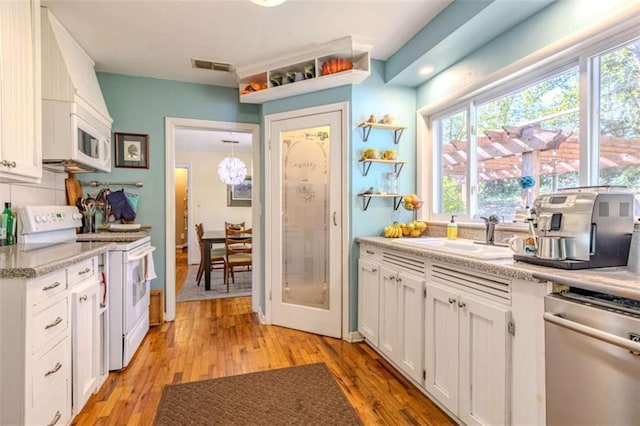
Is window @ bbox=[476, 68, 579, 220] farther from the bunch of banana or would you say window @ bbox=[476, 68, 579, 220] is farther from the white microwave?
the white microwave

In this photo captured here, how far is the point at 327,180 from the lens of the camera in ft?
9.59

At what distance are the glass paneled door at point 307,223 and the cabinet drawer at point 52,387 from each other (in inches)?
68.9

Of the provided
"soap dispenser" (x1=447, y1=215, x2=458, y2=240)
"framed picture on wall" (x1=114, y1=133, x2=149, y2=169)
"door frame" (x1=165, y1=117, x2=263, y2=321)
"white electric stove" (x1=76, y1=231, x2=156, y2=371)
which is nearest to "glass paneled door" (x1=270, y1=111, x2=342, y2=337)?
"door frame" (x1=165, y1=117, x2=263, y2=321)

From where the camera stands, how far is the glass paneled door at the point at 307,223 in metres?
2.84

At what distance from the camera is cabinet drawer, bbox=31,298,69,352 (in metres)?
1.32

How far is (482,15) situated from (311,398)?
2.50 m

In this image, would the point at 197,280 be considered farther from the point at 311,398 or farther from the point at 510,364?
the point at 510,364

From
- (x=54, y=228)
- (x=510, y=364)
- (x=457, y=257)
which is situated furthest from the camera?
(x=54, y=228)

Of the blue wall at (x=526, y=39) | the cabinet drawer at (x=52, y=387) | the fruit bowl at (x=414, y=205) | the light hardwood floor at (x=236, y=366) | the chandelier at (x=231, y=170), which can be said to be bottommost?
the light hardwood floor at (x=236, y=366)

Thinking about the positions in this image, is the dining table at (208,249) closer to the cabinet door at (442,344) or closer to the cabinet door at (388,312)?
the cabinet door at (388,312)

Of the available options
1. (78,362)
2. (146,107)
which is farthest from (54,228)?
(146,107)

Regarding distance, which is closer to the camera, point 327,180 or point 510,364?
point 510,364

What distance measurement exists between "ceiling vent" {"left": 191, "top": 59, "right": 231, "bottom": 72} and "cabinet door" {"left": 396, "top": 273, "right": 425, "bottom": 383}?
8.27ft

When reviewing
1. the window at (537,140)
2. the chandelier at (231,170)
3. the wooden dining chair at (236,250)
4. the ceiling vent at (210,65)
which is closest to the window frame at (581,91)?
the window at (537,140)
